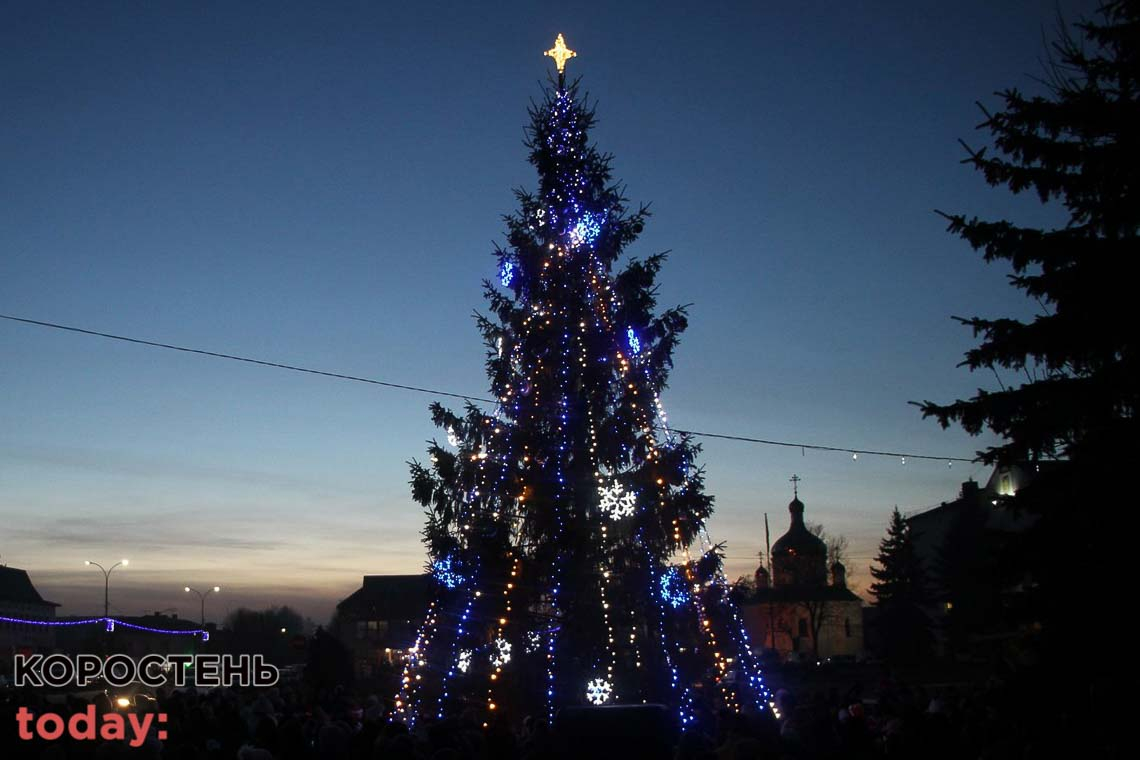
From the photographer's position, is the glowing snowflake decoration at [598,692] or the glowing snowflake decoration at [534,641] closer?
the glowing snowflake decoration at [598,692]

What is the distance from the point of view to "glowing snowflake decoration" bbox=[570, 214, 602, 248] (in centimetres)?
1803

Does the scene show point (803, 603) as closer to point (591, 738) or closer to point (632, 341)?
point (632, 341)

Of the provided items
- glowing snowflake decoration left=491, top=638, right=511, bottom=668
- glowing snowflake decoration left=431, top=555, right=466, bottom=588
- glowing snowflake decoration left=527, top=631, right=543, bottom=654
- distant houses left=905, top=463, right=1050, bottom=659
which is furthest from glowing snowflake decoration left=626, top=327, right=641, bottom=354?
distant houses left=905, top=463, right=1050, bottom=659

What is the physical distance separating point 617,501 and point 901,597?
170ft

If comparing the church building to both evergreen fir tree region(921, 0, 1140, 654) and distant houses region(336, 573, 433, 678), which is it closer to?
distant houses region(336, 573, 433, 678)

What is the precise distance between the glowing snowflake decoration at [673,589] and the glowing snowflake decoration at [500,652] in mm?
2847

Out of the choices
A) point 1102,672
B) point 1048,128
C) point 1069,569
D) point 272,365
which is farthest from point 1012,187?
point 272,365

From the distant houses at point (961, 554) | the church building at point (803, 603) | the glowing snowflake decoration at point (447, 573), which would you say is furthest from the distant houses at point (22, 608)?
the glowing snowflake decoration at point (447, 573)

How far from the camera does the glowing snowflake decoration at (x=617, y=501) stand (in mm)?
17406

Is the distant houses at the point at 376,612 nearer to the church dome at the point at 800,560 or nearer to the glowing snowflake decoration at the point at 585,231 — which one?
the church dome at the point at 800,560

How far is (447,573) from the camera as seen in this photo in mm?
17859

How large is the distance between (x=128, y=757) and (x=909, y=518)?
241ft

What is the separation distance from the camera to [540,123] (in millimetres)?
18953

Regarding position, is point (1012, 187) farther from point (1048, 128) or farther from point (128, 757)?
point (128, 757)
